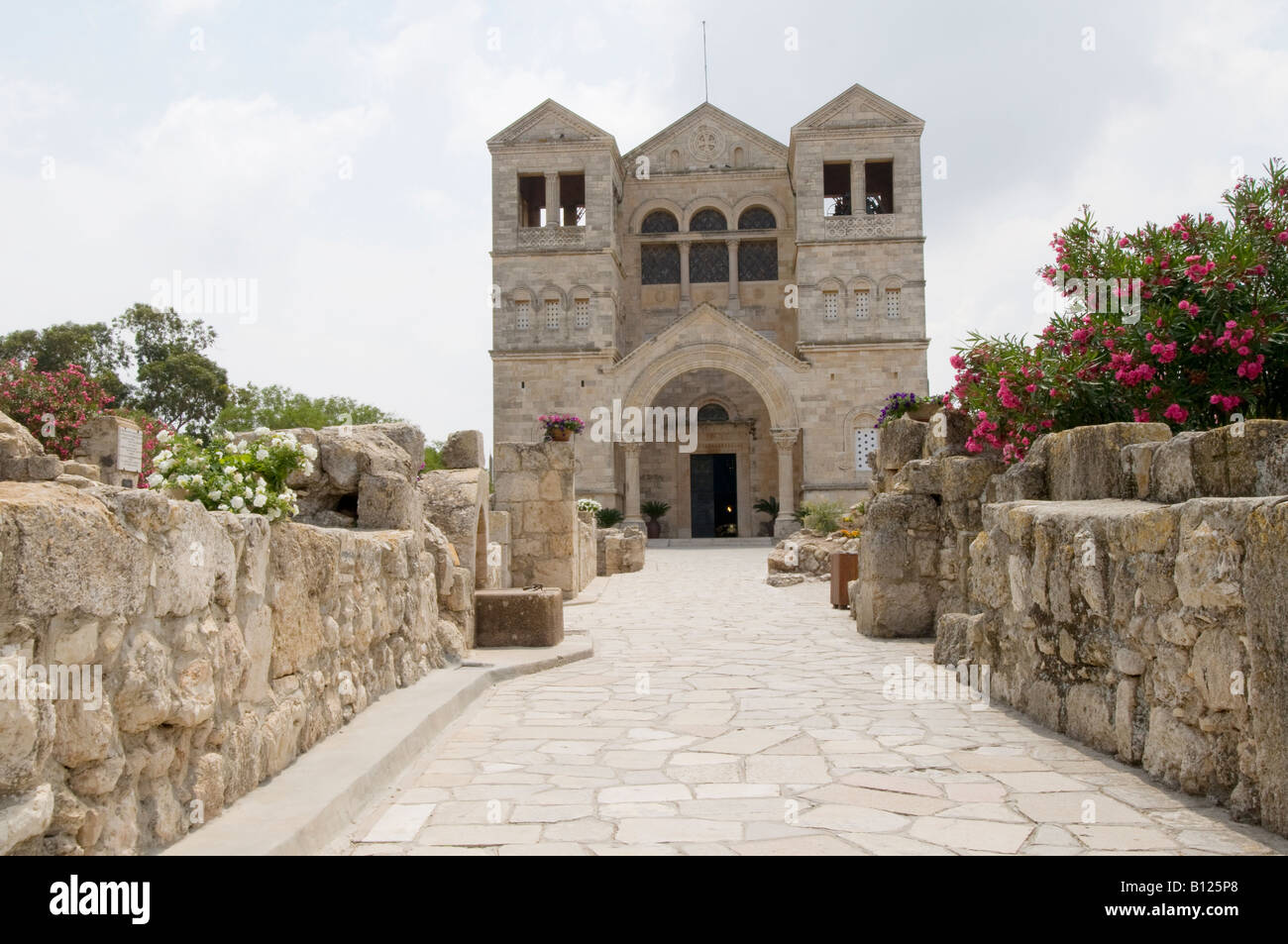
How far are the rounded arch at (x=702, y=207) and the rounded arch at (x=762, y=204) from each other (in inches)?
7.3

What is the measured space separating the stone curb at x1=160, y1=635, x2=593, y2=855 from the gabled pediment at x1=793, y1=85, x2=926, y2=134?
26.4m

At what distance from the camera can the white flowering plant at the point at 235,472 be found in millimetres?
4414

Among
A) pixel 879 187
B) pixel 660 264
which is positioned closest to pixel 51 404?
pixel 660 264

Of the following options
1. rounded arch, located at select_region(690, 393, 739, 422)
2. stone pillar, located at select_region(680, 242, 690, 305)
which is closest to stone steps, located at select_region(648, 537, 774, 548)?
rounded arch, located at select_region(690, 393, 739, 422)

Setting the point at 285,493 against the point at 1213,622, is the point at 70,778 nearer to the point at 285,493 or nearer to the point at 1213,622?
the point at 285,493

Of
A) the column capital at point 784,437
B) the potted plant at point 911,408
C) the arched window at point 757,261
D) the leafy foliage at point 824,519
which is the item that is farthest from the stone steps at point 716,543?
the potted plant at point 911,408

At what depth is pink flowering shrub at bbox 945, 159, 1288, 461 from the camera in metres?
7.57

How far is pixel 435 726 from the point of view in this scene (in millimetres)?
5504

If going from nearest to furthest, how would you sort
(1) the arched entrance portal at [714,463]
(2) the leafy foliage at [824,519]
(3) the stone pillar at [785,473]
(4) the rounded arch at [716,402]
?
(2) the leafy foliage at [824,519] → (3) the stone pillar at [785,473] → (1) the arched entrance portal at [714,463] → (4) the rounded arch at [716,402]

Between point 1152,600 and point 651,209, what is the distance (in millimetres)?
29812

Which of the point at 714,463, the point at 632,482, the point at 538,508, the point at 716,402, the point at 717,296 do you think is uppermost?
the point at 717,296

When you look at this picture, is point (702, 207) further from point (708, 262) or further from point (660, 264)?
point (660, 264)

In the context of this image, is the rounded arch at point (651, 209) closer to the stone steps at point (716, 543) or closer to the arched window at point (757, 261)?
the arched window at point (757, 261)

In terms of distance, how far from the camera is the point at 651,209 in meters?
32.7
